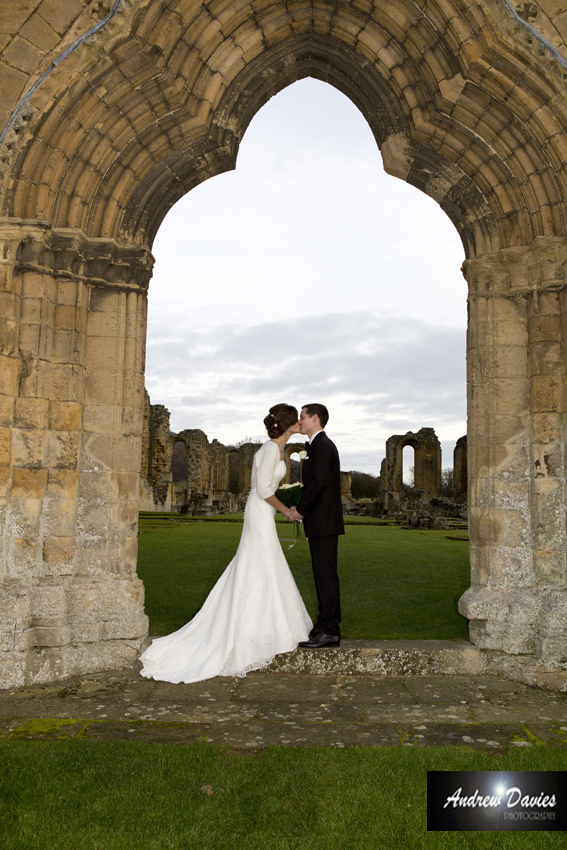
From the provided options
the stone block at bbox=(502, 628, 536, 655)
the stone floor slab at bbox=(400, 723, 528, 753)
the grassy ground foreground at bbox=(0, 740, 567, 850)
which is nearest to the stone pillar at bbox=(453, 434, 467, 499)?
the stone block at bbox=(502, 628, 536, 655)

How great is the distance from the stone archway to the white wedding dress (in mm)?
366

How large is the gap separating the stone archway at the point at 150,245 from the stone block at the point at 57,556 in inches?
0.6

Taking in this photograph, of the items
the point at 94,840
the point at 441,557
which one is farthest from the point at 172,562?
the point at 94,840

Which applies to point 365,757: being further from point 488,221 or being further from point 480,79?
point 480,79

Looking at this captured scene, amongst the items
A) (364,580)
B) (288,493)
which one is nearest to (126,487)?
(288,493)

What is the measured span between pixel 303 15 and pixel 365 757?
204 inches

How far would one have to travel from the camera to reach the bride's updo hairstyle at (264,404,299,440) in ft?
16.0

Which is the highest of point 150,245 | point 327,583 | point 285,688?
point 150,245

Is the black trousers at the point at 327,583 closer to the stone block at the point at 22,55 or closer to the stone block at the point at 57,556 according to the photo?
the stone block at the point at 57,556

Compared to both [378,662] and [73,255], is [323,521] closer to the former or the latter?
[378,662]

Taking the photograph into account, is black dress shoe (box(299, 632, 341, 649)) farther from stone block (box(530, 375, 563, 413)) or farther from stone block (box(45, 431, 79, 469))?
stone block (box(530, 375, 563, 413))

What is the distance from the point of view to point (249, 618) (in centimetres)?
458

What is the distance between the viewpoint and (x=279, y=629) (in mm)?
4594

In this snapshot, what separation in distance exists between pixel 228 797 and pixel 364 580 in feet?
17.3
